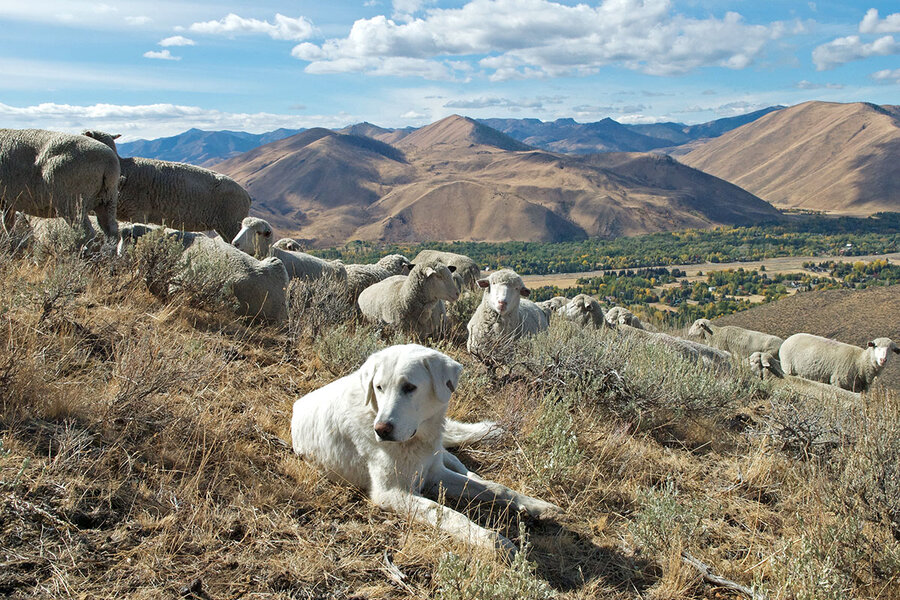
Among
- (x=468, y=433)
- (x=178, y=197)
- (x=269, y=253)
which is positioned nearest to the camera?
(x=468, y=433)

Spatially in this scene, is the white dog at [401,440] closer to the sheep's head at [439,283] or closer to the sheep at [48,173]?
the sheep's head at [439,283]

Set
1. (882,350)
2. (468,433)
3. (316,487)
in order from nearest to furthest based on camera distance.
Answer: (316,487) → (468,433) → (882,350)

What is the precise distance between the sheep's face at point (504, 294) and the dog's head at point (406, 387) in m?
4.18

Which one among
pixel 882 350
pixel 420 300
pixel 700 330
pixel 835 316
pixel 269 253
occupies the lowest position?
pixel 835 316

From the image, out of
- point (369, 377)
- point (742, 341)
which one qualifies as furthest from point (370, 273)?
point (742, 341)

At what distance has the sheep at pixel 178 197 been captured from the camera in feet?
31.9

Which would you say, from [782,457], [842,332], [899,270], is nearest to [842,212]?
[899,270]

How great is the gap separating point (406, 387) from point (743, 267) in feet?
328

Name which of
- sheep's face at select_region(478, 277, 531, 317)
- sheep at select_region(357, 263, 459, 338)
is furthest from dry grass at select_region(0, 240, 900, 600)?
sheep at select_region(357, 263, 459, 338)

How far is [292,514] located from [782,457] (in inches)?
170

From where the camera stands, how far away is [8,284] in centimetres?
487

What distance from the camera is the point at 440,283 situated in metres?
8.30

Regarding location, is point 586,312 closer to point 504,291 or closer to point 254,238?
point 504,291

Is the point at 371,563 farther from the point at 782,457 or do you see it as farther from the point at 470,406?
the point at 782,457
